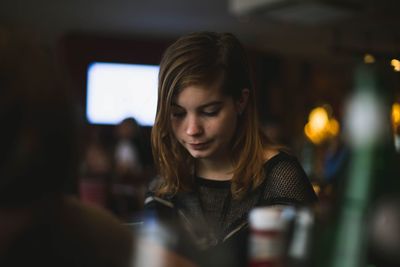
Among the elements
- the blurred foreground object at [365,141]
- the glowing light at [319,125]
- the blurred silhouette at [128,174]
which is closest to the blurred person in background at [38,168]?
the blurred foreground object at [365,141]

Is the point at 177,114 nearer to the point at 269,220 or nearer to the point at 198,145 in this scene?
the point at 198,145

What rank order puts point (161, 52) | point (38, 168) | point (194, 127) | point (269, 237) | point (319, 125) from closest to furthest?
point (38, 168) < point (269, 237) < point (194, 127) < point (161, 52) < point (319, 125)

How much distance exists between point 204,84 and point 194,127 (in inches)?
3.2

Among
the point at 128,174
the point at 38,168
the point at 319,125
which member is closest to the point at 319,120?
the point at 319,125

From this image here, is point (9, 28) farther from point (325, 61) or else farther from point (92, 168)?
point (325, 61)

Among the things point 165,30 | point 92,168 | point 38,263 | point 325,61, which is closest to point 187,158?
point 38,263

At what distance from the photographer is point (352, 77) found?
0.69m

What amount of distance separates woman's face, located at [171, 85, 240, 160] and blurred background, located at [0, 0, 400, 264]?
11.2ft

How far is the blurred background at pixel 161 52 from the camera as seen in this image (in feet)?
21.5

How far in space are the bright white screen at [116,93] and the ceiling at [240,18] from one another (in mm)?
659

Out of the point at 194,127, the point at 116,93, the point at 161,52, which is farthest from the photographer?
the point at 161,52

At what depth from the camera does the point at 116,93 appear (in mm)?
10609

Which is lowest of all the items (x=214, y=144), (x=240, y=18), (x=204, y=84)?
(x=214, y=144)

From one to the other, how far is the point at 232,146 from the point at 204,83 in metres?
0.19
